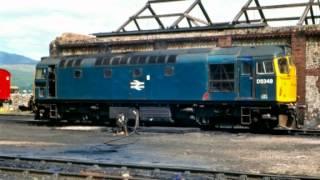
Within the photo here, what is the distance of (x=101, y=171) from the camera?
1345 centimetres

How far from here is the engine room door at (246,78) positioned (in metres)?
23.5

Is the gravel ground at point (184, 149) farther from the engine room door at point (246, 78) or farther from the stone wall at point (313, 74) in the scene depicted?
the stone wall at point (313, 74)

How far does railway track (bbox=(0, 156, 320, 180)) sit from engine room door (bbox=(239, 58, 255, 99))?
1082 centimetres

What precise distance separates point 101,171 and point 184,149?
16.9ft

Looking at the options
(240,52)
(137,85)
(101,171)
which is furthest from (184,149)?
(137,85)

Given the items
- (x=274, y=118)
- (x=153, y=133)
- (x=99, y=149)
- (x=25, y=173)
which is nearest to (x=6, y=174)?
(x=25, y=173)

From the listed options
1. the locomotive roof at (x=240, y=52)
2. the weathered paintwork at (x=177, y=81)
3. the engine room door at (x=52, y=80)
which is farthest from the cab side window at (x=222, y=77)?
the engine room door at (x=52, y=80)

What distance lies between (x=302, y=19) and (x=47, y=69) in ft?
44.2

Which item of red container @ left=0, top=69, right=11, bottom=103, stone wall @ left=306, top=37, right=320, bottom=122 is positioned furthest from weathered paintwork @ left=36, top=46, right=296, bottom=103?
red container @ left=0, top=69, right=11, bottom=103

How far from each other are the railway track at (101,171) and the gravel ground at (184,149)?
1264 millimetres

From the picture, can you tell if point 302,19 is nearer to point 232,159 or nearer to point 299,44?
point 299,44

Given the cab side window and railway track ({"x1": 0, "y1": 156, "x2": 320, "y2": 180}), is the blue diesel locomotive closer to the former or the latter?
the cab side window

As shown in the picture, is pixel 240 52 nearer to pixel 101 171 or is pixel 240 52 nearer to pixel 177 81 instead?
pixel 177 81

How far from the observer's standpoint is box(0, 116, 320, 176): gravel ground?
14664 millimetres
